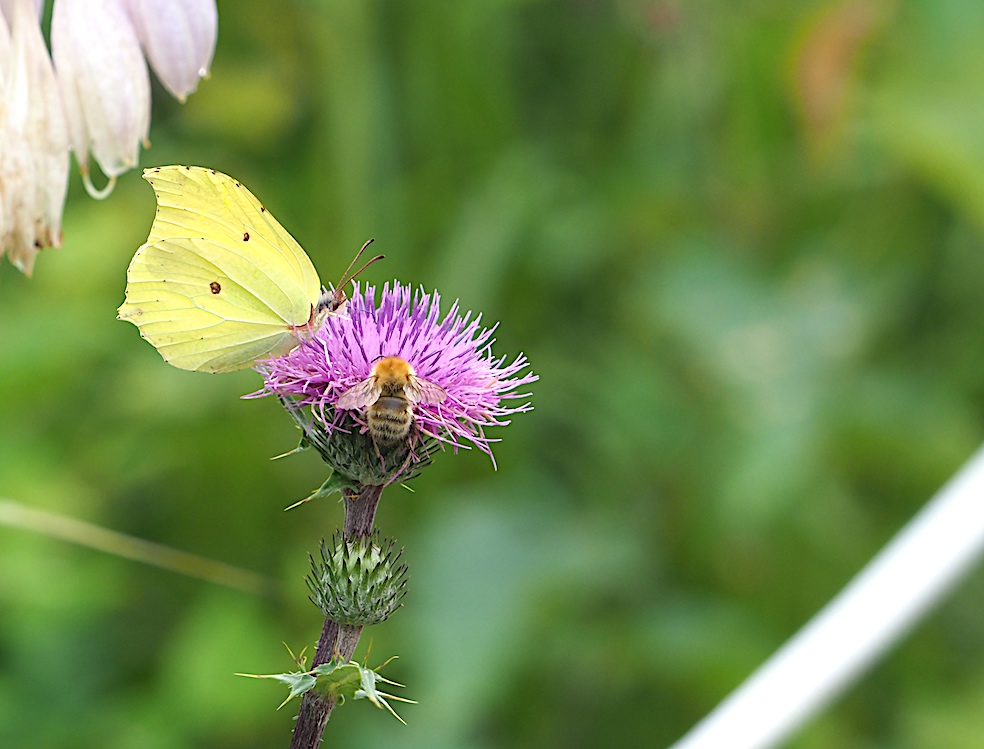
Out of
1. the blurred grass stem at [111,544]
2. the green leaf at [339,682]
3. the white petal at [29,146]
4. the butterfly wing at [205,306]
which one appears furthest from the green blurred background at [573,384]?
the green leaf at [339,682]

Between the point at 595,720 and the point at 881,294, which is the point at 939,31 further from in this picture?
the point at 595,720

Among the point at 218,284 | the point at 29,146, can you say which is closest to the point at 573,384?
the point at 218,284

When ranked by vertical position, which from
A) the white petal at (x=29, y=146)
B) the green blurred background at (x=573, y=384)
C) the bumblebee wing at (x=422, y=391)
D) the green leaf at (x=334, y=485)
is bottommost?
the green leaf at (x=334, y=485)

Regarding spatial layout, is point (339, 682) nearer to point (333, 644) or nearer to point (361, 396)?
point (333, 644)

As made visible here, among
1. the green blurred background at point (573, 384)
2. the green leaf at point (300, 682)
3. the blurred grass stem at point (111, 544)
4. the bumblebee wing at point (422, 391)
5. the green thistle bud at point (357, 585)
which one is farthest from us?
the green blurred background at point (573, 384)

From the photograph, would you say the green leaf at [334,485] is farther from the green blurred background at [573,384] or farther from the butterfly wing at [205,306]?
the green blurred background at [573,384]

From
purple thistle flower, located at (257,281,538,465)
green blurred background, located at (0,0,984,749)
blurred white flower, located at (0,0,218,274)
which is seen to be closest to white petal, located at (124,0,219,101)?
blurred white flower, located at (0,0,218,274)

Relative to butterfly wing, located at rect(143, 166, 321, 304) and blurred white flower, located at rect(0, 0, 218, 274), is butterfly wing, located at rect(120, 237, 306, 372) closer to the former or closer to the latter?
butterfly wing, located at rect(143, 166, 321, 304)
